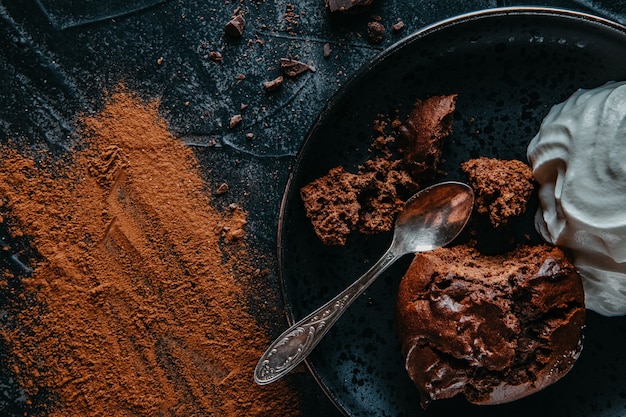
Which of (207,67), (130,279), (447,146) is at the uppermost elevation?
(207,67)

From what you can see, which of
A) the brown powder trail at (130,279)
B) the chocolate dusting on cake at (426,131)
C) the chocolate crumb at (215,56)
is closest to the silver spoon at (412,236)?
the chocolate dusting on cake at (426,131)

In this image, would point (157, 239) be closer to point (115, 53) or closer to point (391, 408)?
point (115, 53)

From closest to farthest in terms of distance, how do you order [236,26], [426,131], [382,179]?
1. [426,131]
2. [382,179]
3. [236,26]

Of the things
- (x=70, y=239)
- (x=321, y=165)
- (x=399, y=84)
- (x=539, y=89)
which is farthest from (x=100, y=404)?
(x=539, y=89)

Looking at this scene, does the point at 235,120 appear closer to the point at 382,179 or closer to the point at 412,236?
the point at 382,179

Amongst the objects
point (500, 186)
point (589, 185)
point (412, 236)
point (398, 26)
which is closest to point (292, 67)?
point (398, 26)

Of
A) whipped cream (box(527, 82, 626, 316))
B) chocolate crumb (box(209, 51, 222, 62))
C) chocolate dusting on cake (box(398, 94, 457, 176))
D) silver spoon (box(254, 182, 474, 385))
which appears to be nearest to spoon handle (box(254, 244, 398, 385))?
silver spoon (box(254, 182, 474, 385))

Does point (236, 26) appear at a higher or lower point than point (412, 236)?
higher
